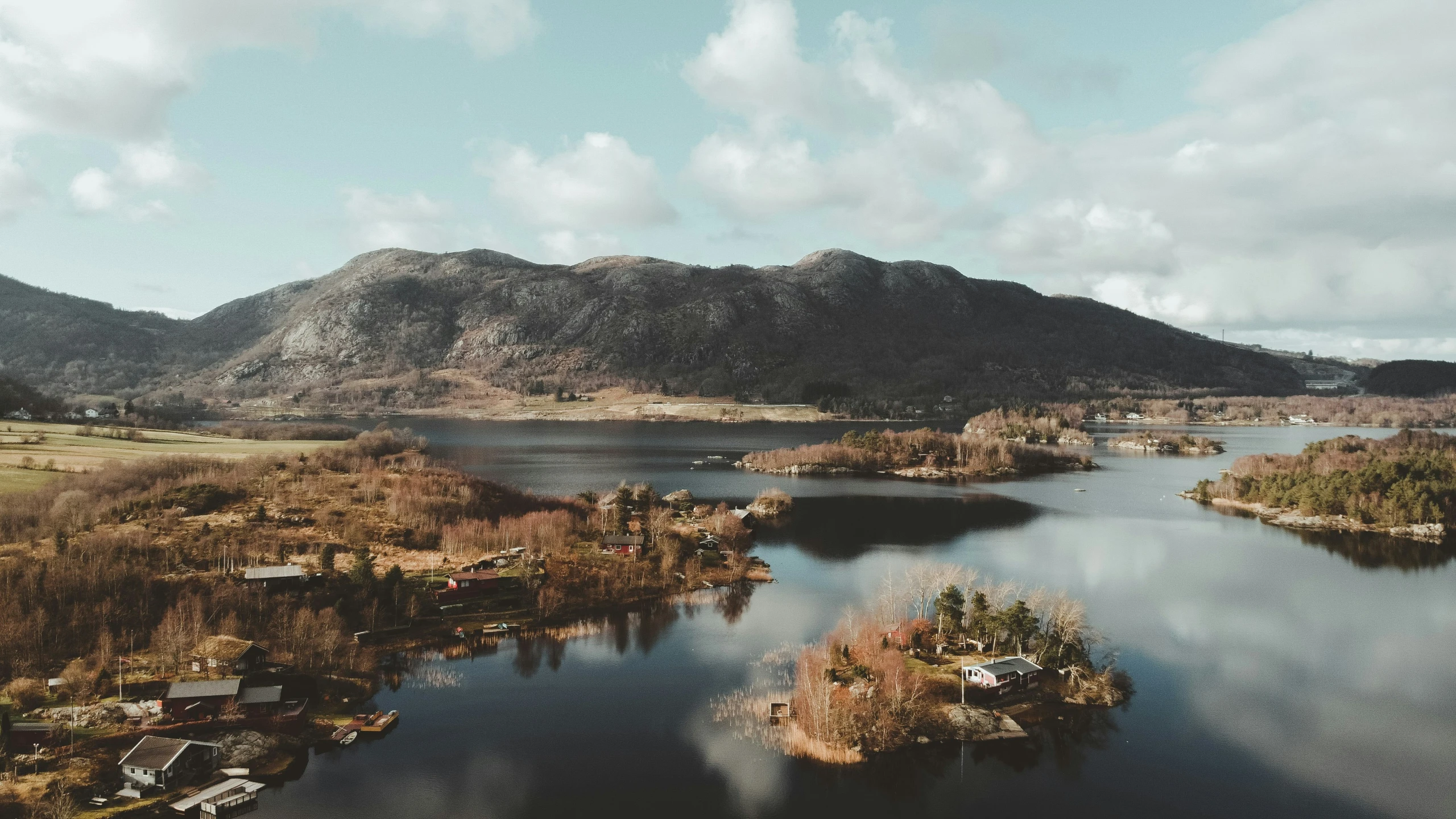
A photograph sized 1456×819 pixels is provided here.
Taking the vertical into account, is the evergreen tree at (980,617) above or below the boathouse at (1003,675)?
above

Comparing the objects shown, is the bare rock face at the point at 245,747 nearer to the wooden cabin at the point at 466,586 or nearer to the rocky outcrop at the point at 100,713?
the rocky outcrop at the point at 100,713

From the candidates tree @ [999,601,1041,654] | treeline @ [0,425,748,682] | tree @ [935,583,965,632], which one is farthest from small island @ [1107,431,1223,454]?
tree @ [999,601,1041,654]

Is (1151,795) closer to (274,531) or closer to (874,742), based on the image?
(874,742)

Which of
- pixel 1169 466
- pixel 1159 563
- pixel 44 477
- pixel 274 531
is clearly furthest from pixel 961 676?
pixel 1169 466

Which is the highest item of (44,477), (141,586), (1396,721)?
(44,477)

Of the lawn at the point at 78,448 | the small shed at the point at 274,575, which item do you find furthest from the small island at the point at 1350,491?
the lawn at the point at 78,448

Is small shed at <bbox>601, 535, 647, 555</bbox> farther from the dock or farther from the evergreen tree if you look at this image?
the dock

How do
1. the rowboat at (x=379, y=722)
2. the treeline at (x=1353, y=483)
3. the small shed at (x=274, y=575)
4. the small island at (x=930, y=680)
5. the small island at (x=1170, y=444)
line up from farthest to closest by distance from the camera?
the small island at (x=1170, y=444) < the treeline at (x=1353, y=483) < the small shed at (x=274, y=575) < the rowboat at (x=379, y=722) < the small island at (x=930, y=680)
